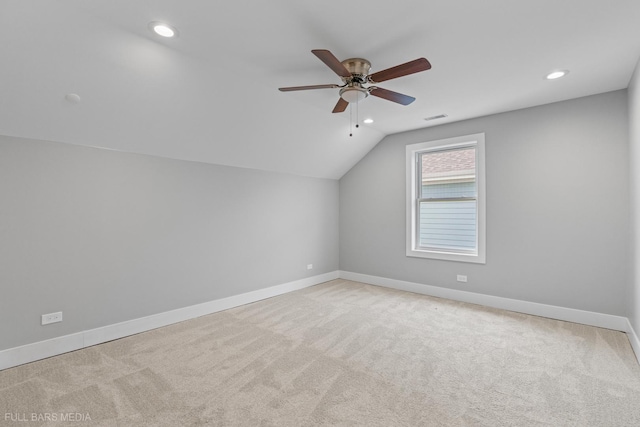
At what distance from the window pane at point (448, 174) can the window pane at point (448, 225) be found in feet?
0.52

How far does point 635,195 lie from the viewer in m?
2.85

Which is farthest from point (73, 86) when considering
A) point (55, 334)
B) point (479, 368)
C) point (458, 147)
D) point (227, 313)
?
point (458, 147)

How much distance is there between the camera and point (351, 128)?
454 cm

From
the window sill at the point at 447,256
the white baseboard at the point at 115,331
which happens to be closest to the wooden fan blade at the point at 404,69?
the window sill at the point at 447,256

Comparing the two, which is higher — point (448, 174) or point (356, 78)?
point (356, 78)

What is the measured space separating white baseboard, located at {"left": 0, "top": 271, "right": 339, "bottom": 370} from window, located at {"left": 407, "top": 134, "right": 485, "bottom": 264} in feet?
8.58

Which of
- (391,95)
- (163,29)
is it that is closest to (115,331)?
Result: (163,29)

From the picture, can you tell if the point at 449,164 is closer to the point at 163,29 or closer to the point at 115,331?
the point at 163,29

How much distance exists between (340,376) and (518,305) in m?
2.90

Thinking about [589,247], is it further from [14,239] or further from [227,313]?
[14,239]

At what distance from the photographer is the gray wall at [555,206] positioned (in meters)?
3.28

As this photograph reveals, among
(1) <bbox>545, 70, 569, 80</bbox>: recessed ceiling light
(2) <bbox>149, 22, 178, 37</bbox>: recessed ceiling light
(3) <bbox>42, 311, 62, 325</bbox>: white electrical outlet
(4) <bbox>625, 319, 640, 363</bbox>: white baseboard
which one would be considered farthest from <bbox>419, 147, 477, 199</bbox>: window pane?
(3) <bbox>42, 311, 62, 325</bbox>: white electrical outlet

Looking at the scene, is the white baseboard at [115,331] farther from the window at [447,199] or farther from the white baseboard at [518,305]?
the window at [447,199]

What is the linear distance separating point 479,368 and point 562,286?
199cm
